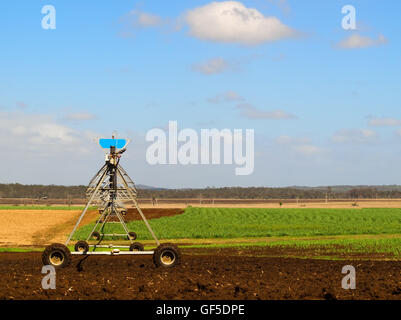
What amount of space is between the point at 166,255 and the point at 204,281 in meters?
4.19

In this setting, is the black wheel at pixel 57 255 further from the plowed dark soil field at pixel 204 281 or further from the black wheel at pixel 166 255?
the black wheel at pixel 166 255

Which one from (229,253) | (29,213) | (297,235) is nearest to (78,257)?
(229,253)

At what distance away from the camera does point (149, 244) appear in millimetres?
36875

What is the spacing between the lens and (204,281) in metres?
16.3

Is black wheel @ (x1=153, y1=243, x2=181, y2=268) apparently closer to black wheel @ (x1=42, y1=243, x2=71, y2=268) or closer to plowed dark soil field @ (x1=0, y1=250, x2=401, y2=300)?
plowed dark soil field @ (x1=0, y1=250, x2=401, y2=300)

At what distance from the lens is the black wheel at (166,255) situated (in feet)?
66.1

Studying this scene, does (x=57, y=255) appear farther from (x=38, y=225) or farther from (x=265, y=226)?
(x=38, y=225)

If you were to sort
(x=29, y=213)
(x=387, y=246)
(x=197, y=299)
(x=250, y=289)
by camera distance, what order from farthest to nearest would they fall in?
(x=29, y=213), (x=387, y=246), (x=250, y=289), (x=197, y=299)

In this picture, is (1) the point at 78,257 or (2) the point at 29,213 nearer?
(1) the point at 78,257

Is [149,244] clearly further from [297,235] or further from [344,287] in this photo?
[344,287]

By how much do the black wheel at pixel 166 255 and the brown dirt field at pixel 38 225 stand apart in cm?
2007

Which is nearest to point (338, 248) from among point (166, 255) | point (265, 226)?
point (166, 255)

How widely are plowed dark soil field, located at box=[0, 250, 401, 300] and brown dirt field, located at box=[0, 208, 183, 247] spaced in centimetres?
1967
